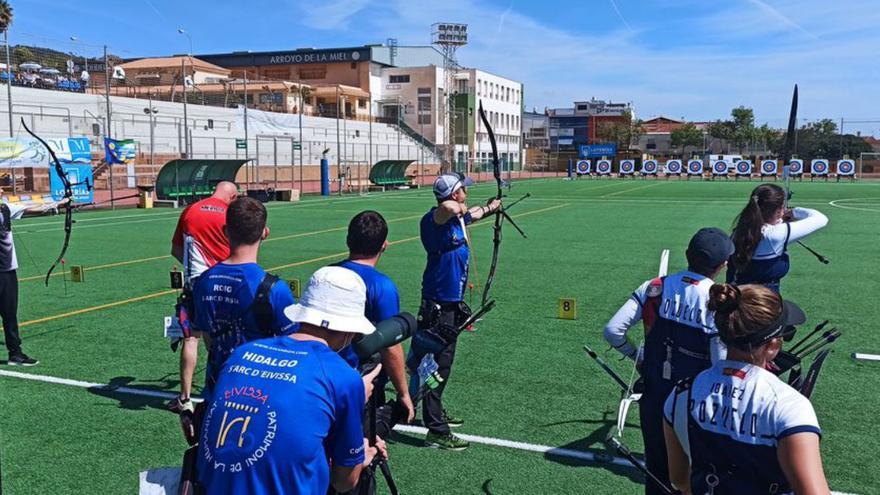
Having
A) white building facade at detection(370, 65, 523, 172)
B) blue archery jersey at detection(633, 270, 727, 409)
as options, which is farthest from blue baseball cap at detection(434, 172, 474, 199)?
white building facade at detection(370, 65, 523, 172)

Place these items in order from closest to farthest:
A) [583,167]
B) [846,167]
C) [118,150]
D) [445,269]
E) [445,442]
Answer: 1. [445,442]
2. [445,269]
3. [118,150]
4. [846,167]
5. [583,167]

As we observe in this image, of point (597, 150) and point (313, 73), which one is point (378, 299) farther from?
point (313, 73)

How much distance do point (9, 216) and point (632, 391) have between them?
6.51 m

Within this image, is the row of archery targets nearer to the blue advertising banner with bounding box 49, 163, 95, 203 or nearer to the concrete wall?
the concrete wall

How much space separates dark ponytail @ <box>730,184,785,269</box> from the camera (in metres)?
5.79

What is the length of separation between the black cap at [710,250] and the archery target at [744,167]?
7069cm

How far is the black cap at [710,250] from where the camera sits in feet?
12.7

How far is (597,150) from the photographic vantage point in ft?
282

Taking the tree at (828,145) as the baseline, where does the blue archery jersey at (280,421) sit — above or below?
below

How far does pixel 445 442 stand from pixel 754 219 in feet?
9.83

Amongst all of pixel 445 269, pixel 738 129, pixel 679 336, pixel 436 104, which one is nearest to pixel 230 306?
pixel 445 269

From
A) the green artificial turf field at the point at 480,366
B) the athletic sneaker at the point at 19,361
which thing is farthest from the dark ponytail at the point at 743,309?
the athletic sneaker at the point at 19,361

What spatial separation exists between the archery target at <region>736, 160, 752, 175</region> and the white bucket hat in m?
72.4

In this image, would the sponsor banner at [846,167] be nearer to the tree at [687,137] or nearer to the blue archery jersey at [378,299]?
the tree at [687,137]
